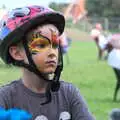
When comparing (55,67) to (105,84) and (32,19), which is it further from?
(105,84)

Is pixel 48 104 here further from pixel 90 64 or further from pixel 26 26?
pixel 90 64

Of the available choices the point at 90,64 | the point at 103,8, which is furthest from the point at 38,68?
the point at 103,8

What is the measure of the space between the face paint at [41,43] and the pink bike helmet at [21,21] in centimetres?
5

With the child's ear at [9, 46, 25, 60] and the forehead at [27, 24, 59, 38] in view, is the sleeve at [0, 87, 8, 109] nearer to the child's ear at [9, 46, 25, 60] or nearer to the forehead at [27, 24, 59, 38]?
the child's ear at [9, 46, 25, 60]

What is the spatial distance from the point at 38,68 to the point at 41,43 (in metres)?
0.12

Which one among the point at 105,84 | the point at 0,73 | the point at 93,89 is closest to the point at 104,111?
the point at 93,89

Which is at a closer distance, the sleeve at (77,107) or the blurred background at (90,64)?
the sleeve at (77,107)

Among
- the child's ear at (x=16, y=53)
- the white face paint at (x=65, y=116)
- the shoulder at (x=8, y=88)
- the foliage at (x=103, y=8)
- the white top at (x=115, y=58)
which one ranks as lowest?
the foliage at (x=103, y=8)

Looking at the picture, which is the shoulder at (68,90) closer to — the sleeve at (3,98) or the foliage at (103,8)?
the sleeve at (3,98)

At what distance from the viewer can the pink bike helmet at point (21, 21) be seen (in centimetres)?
246

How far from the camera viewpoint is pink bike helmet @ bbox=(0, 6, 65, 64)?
2465 mm

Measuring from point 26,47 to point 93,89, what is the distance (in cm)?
1051

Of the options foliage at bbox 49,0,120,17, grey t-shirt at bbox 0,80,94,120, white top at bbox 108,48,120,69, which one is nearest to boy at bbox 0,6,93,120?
grey t-shirt at bbox 0,80,94,120

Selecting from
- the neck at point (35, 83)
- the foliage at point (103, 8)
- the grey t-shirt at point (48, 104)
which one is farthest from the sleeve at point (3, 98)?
the foliage at point (103, 8)
